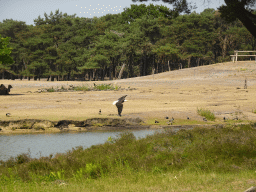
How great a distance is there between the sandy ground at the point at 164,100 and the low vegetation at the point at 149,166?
10197mm

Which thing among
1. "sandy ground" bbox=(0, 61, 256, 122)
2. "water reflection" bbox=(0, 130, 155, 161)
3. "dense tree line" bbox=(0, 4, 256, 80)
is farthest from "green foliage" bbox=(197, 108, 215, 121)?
"dense tree line" bbox=(0, 4, 256, 80)

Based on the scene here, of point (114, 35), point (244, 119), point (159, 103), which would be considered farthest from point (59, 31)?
point (244, 119)

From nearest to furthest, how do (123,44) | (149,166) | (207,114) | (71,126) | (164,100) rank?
(149,166), (71,126), (207,114), (164,100), (123,44)

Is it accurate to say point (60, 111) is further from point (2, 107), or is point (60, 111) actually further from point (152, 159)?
point (152, 159)

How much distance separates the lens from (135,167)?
947 cm

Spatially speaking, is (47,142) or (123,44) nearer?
(47,142)

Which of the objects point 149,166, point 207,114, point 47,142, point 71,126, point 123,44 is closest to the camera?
point 149,166

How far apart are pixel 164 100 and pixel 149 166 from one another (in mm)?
21402

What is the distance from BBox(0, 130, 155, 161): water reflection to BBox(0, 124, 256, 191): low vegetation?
119 inches

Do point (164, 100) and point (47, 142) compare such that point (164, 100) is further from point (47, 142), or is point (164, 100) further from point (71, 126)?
point (47, 142)

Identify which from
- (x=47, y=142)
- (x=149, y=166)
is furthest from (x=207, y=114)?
(x=149, y=166)

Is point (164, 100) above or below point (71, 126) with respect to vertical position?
above

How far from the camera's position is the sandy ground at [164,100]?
22703mm

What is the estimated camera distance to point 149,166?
9.59 metres
